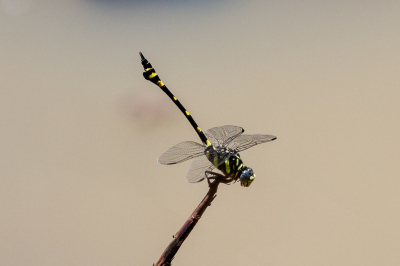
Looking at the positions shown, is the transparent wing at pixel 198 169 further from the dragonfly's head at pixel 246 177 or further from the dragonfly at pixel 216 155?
the dragonfly's head at pixel 246 177

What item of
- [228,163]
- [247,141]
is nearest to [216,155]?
[228,163]

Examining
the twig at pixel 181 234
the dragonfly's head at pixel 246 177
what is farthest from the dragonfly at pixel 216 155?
the twig at pixel 181 234

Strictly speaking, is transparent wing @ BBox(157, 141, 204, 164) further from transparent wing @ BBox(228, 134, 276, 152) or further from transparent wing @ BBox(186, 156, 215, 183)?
transparent wing @ BBox(228, 134, 276, 152)

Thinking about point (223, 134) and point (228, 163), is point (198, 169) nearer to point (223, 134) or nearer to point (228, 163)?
point (228, 163)

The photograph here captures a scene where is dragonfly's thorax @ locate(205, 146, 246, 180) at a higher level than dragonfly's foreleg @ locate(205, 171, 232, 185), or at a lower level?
higher

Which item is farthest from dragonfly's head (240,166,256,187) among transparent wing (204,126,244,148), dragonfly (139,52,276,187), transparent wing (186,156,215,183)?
transparent wing (204,126,244,148)

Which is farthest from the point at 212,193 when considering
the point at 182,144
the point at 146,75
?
the point at 146,75
